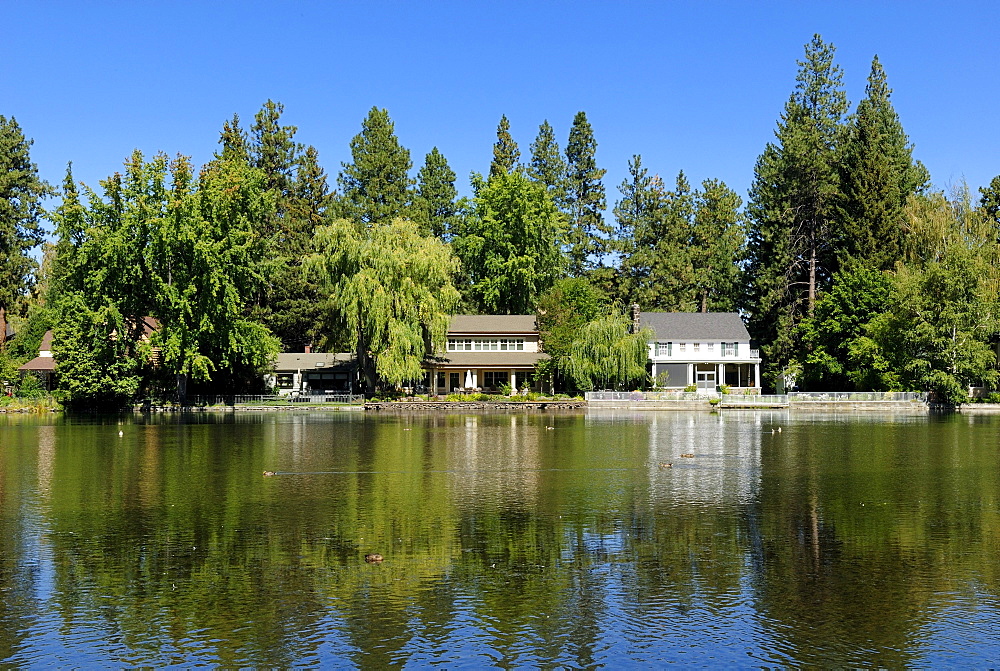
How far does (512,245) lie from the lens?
9194 cm

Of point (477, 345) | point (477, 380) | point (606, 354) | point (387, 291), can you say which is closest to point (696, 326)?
point (606, 354)

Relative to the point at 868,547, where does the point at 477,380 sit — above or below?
above

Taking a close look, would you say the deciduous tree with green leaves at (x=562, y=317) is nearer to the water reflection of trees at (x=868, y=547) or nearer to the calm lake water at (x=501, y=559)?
the calm lake water at (x=501, y=559)

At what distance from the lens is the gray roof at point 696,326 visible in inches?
3398

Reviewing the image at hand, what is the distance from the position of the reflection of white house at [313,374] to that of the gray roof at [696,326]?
26.7 meters

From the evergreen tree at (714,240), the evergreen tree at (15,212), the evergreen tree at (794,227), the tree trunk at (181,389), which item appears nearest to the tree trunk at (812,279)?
the evergreen tree at (794,227)

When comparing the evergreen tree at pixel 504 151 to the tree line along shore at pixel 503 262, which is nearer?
the tree line along shore at pixel 503 262

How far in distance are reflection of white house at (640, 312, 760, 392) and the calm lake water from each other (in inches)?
1817

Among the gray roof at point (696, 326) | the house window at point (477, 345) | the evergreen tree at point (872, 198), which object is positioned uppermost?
the evergreen tree at point (872, 198)

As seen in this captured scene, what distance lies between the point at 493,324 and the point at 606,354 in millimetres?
14306

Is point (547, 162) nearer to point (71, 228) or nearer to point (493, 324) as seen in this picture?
point (493, 324)

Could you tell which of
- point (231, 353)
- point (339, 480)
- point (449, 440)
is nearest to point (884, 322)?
point (449, 440)

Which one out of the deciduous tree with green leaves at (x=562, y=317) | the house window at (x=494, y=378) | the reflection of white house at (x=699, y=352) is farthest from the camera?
the reflection of white house at (x=699, y=352)

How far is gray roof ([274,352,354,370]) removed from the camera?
83.9 meters
